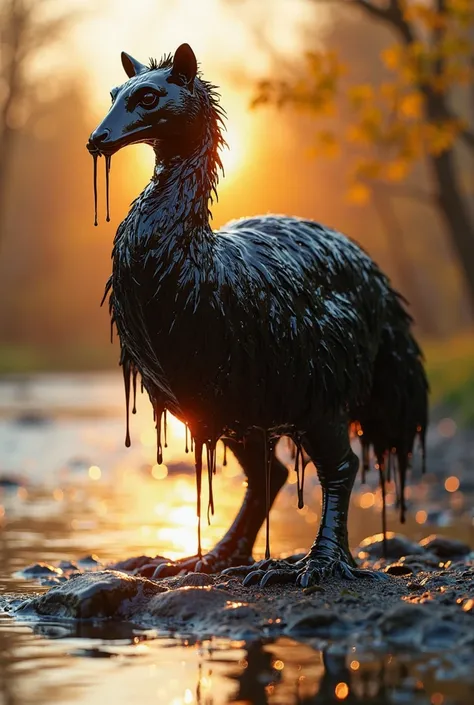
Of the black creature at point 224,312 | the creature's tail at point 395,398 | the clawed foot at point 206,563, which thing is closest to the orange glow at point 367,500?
the creature's tail at point 395,398

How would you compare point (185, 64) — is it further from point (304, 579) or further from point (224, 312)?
point (304, 579)

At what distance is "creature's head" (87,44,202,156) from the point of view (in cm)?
662

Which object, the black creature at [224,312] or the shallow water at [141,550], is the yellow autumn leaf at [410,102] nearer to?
the shallow water at [141,550]

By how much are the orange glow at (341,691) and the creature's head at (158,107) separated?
2796 millimetres

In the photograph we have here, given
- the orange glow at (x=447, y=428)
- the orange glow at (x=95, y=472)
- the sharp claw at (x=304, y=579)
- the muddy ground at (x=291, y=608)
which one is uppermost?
the orange glow at (x=447, y=428)

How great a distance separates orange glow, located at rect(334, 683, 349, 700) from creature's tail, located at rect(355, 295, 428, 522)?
3442 millimetres

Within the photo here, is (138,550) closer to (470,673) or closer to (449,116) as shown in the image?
(470,673)

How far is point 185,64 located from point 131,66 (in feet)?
1.67

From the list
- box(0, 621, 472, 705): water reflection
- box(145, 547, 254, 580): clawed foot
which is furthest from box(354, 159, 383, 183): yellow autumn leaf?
box(0, 621, 472, 705): water reflection

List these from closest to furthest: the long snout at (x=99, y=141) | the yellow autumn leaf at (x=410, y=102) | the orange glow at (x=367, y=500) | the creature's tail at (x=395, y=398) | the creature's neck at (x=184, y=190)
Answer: the long snout at (x=99, y=141)
the creature's neck at (x=184, y=190)
the creature's tail at (x=395, y=398)
the orange glow at (x=367, y=500)
the yellow autumn leaf at (x=410, y=102)

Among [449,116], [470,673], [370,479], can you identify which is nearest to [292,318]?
[470,673]

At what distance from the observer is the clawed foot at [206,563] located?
7.68 m

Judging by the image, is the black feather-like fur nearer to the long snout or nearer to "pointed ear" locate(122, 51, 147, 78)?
"pointed ear" locate(122, 51, 147, 78)

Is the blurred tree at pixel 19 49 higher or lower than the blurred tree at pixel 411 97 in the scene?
higher
